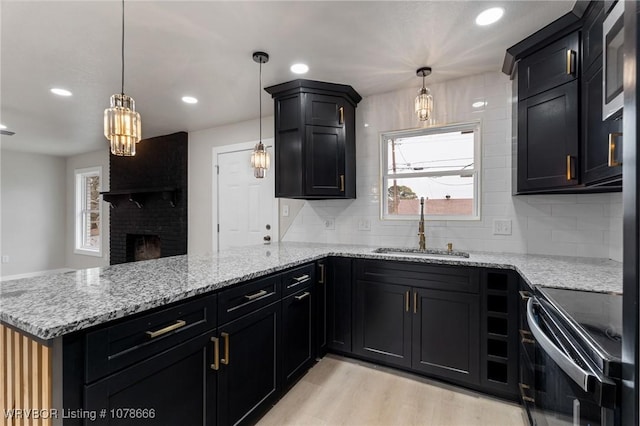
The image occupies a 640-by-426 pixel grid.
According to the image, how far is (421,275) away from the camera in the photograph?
7.04 ft

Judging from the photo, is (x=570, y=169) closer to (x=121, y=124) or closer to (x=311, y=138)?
(x=311, y=138)

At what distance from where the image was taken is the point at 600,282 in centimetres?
144

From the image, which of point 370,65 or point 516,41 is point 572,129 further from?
point 370,65

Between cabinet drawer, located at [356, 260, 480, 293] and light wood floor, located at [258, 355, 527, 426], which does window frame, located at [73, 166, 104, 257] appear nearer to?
light wood floor, located at [258, 355, 527, 426]

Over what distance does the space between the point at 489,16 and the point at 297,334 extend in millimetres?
2439

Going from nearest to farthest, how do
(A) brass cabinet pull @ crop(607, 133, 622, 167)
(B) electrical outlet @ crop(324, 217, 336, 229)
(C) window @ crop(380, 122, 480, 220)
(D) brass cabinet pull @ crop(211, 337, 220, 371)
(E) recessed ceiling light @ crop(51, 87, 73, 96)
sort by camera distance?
(A) brass cabinet pull @ crop(607, 133, 622, 167), (D) brass cabinet pull @ crop(211, 337, 220, 371), (C) window @ crop(380, 122, 480, 220), (E) recessed ceiling light @ crop(51, 87, 73, 96), (B) electrical outlet @ crop(324, 217, 336, 229)

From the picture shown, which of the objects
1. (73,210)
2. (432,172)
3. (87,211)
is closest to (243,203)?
(432,172)

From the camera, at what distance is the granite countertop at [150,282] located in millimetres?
925

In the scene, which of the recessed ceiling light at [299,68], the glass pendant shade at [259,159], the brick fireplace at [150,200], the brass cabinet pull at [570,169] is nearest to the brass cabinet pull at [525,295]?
the brass cabinet pull at [570,169]

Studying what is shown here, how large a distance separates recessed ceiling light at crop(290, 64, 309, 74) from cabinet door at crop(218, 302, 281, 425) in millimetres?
1915

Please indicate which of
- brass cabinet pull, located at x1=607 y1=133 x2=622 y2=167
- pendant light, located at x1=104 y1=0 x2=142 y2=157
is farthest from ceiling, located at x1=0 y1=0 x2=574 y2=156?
brass cabinet pull, located at x1=607 y1=133 x2=622 y2=167

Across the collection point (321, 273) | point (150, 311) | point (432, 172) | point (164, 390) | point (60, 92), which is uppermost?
point (60, 92)

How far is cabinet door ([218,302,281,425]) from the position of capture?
1.43m

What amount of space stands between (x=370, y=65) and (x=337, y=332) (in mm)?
2267
